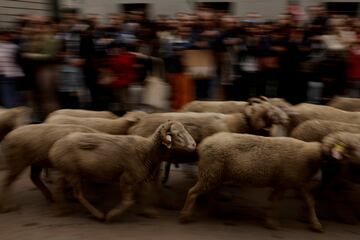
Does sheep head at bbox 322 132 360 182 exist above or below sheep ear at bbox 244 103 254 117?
below

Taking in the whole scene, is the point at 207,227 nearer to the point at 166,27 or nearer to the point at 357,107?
A: the point at 357,107

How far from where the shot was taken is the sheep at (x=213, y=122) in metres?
6.58

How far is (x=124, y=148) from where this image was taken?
5805 mm

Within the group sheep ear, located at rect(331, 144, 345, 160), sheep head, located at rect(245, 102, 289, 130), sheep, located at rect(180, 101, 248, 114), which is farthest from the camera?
sheep, located at rect(180, 101, 248, 114)

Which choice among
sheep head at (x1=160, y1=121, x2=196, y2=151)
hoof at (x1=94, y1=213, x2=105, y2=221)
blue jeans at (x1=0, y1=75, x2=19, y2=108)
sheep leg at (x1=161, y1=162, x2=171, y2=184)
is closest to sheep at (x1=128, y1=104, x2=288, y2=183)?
sheep leg at (x1=161, y1=162, x2=171, y2=184)

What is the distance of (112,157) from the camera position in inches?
226

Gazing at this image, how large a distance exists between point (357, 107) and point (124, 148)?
418 centimetres

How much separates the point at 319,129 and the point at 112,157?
283 centimetres

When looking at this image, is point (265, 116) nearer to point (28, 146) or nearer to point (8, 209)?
point (28, 146)

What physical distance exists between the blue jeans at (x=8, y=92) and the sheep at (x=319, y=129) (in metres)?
5.99

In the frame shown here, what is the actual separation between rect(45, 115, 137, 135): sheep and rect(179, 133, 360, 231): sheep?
140 centimetres

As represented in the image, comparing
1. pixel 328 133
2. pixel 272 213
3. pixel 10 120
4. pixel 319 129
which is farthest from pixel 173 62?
pixel 272 213

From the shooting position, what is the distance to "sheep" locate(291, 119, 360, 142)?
639cm

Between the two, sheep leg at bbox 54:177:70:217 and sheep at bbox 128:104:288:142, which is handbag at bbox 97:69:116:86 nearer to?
sheep at bbox 128:104:288:142
